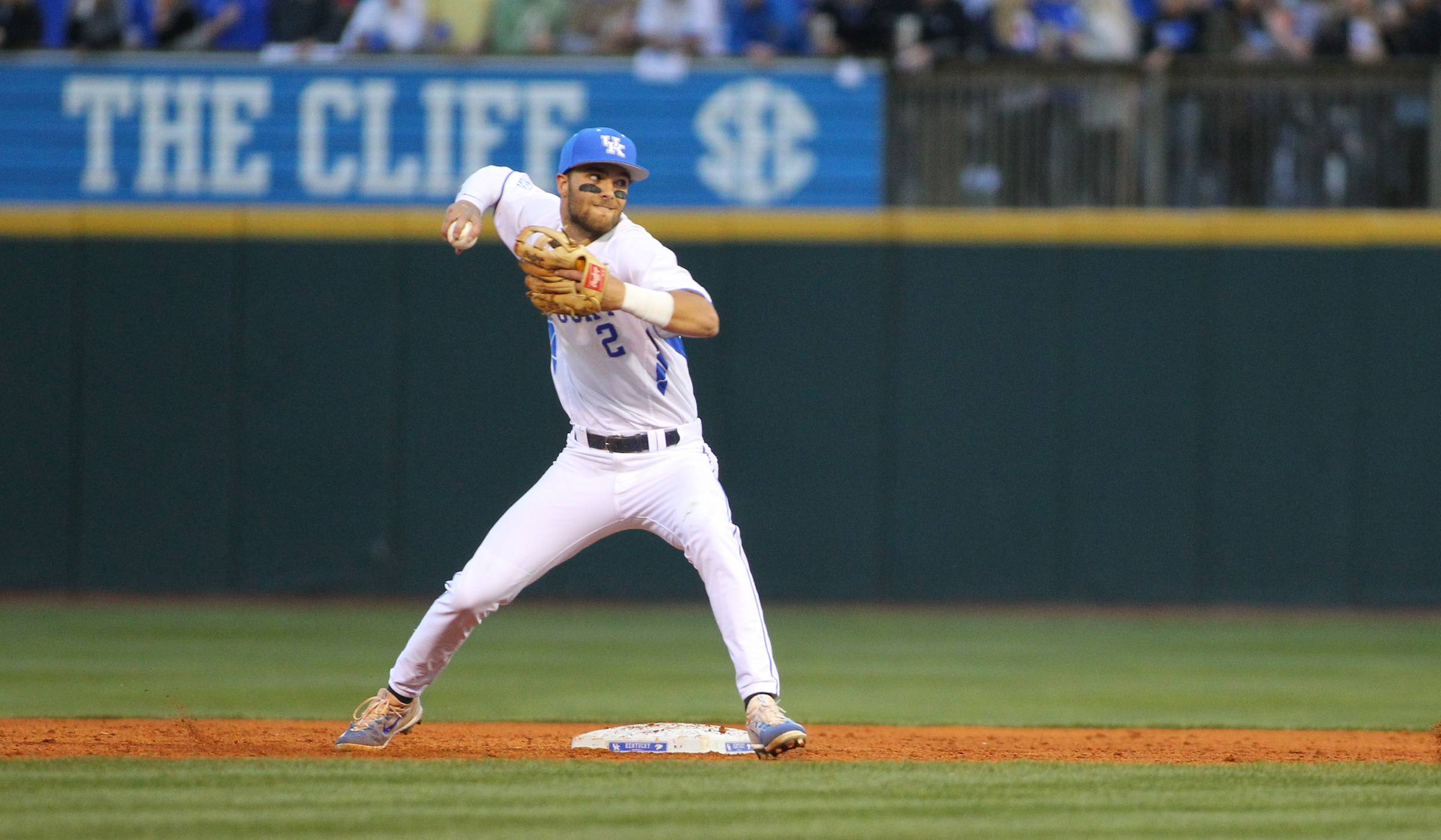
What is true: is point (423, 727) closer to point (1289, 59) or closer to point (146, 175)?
point (146, 175)

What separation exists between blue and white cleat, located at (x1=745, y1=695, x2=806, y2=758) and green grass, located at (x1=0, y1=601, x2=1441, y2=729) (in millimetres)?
1785

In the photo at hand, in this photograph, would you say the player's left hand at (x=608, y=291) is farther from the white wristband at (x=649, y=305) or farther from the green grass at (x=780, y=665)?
the green grass at (x=780, y=665)

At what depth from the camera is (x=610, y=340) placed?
527cm

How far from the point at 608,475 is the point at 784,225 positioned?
6574 mm

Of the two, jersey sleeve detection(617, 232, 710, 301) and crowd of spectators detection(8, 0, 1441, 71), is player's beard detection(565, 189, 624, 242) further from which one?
crowd of spectators detection(8, 0, 1441, 71)

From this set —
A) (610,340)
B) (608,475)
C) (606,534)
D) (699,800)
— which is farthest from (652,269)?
(699,800)

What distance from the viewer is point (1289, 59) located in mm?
11844

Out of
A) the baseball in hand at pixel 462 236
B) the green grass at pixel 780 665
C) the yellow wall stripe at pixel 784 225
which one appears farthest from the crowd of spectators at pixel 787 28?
the baseball in hand at pixel 462 236

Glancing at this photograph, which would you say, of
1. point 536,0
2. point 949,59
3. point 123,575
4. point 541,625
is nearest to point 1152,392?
point 949,59

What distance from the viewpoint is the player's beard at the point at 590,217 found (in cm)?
530

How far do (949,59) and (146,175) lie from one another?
5.99m

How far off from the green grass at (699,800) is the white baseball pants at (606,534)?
37 cm

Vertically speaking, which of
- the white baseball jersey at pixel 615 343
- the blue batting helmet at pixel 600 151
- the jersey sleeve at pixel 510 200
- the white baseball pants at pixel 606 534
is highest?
the blue batting helmet at pixel 600 151

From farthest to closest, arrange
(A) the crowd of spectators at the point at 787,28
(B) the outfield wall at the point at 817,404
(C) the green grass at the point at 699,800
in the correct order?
(A) the crowd of spectators at the point at 787,28, (B) the outfield wall at the point at 817,404, (C) the green grass at the point at 699,800
